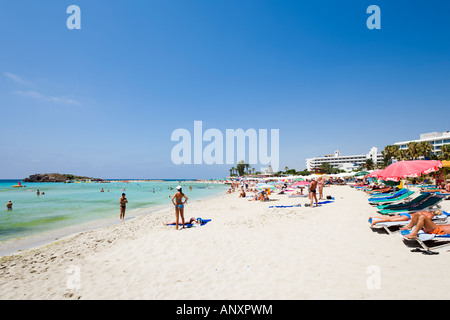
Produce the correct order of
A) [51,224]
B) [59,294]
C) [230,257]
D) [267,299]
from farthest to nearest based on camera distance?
[51,224] < [230,257] < [59,294] < [267,299]

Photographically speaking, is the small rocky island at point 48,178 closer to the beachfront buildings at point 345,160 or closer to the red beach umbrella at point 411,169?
the beachfront buildings at point 345,160

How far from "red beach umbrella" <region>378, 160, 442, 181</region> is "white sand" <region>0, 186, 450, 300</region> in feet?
6.80

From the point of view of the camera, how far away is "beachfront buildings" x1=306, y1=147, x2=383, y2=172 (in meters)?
108

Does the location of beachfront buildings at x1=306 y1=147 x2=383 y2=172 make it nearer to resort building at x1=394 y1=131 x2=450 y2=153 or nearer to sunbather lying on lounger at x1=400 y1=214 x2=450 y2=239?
resort building at x1=394 y1=131 x2=450 y2=153

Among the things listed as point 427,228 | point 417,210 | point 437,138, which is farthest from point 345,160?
point 427,228

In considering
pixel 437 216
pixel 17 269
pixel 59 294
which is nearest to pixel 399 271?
pixel 437 216

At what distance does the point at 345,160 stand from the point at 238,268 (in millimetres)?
133819

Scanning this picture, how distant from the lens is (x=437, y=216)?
→ 6.76 metres

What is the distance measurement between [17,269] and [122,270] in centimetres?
311

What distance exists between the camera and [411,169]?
276 inches

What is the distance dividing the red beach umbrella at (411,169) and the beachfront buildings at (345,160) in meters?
111

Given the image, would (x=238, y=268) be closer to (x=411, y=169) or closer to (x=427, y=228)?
(x=427, y=228)

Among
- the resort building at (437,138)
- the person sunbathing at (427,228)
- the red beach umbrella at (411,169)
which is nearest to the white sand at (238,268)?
the person sunbathing at (427,228)
